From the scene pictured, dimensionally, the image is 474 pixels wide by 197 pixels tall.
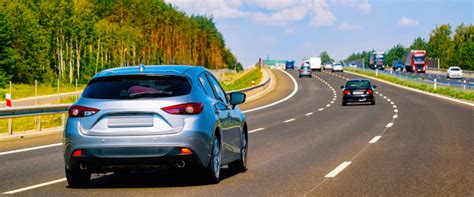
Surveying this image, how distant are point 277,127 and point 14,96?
4358 centimetres

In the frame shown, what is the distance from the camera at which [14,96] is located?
6412cm

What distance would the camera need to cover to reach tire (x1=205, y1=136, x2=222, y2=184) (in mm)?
9867

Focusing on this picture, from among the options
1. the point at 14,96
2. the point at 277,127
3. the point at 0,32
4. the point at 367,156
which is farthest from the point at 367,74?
the point at 367,156

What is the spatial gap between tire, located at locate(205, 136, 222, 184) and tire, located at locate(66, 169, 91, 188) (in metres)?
1.38

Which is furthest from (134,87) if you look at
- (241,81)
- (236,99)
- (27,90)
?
(241,81)

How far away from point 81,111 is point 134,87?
65cm

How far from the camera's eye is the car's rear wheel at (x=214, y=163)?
988 cm

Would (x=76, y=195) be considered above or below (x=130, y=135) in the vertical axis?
below

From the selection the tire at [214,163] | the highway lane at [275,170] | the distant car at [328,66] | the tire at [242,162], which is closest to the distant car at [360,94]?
the highway lane at [275,170]

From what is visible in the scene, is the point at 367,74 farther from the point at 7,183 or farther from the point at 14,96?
the point at 7,183

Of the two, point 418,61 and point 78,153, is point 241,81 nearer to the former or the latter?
point 418,61

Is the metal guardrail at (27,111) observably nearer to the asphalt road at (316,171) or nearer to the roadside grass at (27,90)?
the asphalt road at (316,171)

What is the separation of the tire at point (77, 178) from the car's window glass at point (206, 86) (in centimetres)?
165

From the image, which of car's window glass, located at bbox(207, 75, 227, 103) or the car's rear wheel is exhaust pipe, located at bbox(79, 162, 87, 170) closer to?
the car's rear wheel
